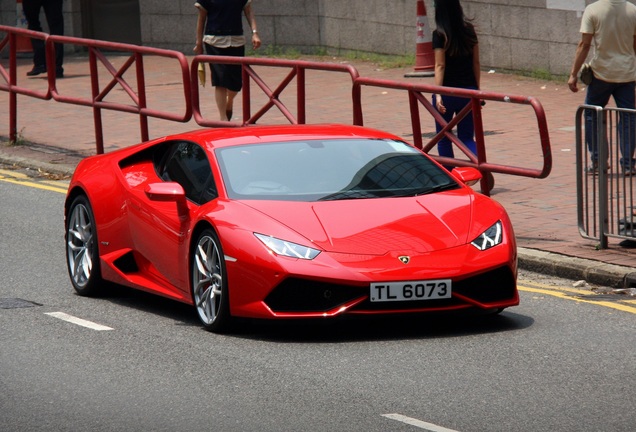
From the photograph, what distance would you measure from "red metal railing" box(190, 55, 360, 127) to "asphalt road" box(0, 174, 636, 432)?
4259mm

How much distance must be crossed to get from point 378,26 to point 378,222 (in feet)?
51.3

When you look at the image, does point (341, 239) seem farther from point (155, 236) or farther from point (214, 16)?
point (214, 16)

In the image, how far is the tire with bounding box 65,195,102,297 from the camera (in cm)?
1052

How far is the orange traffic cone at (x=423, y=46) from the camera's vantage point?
22047 millimetres

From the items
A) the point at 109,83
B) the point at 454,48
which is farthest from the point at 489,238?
the point at 109,83

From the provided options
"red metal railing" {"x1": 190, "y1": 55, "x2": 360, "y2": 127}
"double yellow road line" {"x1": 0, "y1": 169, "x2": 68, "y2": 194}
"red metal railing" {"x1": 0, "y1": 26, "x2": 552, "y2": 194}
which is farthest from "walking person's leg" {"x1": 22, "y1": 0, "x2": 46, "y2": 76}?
"red metal railing" {"x1": 190, "y1": 55, "x2": 360, "y2": 127}

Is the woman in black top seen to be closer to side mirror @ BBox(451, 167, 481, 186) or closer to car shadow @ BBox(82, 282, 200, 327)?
side mirror @ BBox(451, 167, 481, 186)

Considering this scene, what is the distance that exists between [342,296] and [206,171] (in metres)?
1.56

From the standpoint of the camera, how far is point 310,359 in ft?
27.3

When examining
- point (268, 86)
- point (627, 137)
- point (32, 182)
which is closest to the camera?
point (627, 137)

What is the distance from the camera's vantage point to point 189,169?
995cm

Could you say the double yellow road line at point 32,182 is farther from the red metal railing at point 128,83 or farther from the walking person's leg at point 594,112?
the walking person's leg at point 594,112

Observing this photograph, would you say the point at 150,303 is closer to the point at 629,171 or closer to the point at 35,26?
the point at 629,171

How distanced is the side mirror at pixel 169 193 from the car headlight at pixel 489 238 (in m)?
1.82
